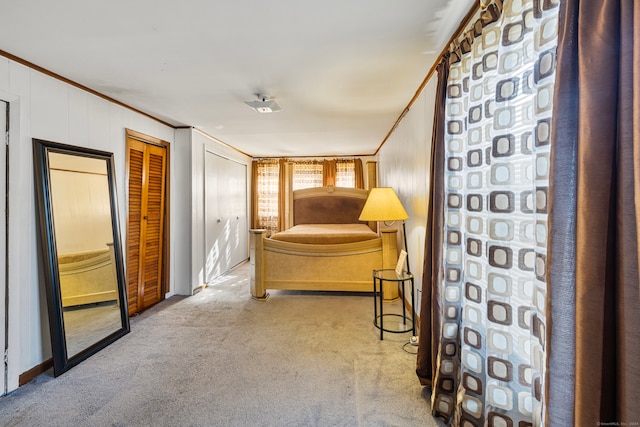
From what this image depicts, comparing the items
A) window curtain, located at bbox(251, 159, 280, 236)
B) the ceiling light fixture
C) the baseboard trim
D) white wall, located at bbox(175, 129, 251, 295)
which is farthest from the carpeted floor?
window curtain, located at bbox(251, 159, 280, 236)

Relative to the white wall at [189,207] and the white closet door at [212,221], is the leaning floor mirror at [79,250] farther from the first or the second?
the white closet door at [212,221]

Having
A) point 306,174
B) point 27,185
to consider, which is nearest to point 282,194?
point 306,174

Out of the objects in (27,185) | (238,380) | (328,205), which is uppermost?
(27,185)

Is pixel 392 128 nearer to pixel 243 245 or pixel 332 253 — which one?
pixel 332 253

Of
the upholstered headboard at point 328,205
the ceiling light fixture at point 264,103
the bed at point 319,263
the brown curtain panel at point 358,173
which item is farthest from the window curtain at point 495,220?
the brown curtain panel at point 358,173

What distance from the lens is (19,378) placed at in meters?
2.01

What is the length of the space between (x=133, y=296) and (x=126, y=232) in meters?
0.71

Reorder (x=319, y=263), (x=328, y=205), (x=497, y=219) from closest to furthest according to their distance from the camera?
(x=497, y=219) → (x=319, y=263) → (x=328, y=205)

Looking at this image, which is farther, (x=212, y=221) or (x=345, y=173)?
(x=345, y=173)

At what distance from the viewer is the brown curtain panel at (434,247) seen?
5.58 ft

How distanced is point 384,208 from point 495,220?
149 centimetres

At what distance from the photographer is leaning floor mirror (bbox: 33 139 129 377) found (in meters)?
A: 2.15

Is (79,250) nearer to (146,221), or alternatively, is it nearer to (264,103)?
(146,221)

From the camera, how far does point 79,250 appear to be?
2.43m
